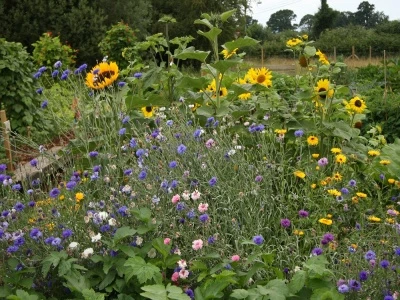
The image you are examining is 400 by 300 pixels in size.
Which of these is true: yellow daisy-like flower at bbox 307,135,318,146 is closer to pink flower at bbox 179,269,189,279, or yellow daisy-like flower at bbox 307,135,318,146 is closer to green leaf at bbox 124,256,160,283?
pink flower at bbox 179,269,189,279

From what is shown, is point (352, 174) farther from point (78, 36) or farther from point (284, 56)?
point (284, 56)

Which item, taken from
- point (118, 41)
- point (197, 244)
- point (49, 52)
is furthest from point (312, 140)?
point (118, 41)

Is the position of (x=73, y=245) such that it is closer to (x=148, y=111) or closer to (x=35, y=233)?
(x=35, y=233)

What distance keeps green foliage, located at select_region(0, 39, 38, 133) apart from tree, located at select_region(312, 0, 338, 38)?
4365 centimetres

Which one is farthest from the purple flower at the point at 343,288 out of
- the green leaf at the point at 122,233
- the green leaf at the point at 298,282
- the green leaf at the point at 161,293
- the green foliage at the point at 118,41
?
the green foliage at the point at 118,41

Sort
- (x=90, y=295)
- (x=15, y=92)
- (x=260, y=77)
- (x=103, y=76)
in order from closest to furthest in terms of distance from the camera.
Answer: (x=90, y=295) → (x=103, y=76) → (x=260, y=77) → (x=15, y=92)

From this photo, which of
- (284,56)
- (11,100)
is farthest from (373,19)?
(11,100)

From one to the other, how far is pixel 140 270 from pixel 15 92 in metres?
6.02

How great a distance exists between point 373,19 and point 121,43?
7213 centimetres

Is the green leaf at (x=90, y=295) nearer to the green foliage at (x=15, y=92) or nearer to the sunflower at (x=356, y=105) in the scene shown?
the sunflower at (x=356, y=105)

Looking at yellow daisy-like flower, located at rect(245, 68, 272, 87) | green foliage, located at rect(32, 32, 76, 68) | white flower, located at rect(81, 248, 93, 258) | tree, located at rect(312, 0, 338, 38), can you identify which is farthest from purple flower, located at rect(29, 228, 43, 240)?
tree, located at rect(312, 0, 338, 38)

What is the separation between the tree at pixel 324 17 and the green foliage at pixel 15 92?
1719 inches

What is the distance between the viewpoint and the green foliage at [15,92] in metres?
7.70

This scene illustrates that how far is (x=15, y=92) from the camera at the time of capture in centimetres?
783
